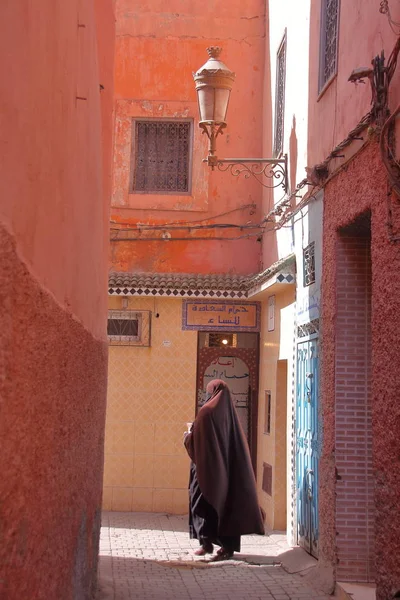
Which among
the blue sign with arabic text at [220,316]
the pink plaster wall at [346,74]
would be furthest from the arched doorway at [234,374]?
the pink plaster wall at [346,74]

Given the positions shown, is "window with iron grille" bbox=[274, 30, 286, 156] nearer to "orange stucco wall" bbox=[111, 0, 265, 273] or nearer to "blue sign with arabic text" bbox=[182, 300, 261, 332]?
"orange stucco wall" bbox=[111, 0, 265, 273]

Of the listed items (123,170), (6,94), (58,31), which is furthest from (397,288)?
(123,170)

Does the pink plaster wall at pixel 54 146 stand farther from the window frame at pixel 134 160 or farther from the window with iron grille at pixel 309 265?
the window frame at pixel 134 160

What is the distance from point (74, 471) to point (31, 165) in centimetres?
218

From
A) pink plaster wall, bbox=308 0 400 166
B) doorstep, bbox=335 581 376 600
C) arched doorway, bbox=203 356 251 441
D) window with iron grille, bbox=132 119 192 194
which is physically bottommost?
doorstep, bbox=335 581 376 600

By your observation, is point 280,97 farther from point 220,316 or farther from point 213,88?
point 220,316

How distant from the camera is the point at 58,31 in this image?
4156 mm

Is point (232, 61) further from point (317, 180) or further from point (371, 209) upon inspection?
point (371, 209)

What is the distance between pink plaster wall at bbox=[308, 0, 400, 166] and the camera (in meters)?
6.76

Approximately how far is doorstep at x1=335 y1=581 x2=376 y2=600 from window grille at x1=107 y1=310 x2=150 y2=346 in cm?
665

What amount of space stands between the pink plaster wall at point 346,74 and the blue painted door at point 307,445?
2.00m

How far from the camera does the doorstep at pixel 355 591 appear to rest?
6918 mm

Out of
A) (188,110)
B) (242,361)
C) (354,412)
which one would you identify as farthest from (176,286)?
(354,412)

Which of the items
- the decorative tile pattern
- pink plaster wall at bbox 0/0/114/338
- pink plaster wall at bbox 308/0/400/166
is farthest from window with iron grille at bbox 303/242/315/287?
the decorative tile pattern
